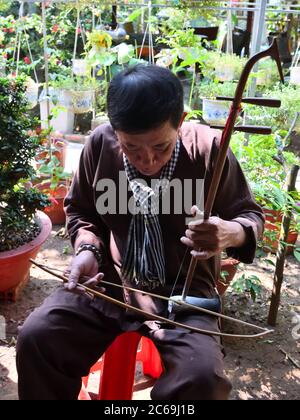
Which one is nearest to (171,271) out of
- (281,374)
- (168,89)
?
(168,89)

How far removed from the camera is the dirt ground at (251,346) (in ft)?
7.11

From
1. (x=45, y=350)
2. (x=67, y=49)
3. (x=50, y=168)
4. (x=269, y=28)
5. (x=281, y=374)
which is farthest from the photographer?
(x=269, y=28)

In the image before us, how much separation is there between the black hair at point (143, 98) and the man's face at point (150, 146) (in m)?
0.02

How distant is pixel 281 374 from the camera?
7.42ft

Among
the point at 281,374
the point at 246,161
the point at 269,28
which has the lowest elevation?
the point at 281,374

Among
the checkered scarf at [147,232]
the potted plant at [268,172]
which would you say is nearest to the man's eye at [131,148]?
the checkered scarf at [147,232]

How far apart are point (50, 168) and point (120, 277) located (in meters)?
1.60

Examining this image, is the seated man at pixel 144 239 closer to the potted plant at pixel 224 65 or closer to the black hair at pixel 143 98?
the black hair at pixel 143 98

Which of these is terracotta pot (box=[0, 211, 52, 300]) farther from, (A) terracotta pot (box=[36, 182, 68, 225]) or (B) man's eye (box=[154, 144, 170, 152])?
(B) man's eye (box=[154, 144, 170, 152])

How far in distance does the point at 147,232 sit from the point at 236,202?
35 centimetres

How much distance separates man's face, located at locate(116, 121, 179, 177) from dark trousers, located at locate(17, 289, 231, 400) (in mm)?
549

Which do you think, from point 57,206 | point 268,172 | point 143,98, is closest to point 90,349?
point 143,98

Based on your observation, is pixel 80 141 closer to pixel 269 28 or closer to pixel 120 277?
pixel 120 277

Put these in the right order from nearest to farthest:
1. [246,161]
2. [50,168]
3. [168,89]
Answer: [168,89] < [246,161] < [50,168]
